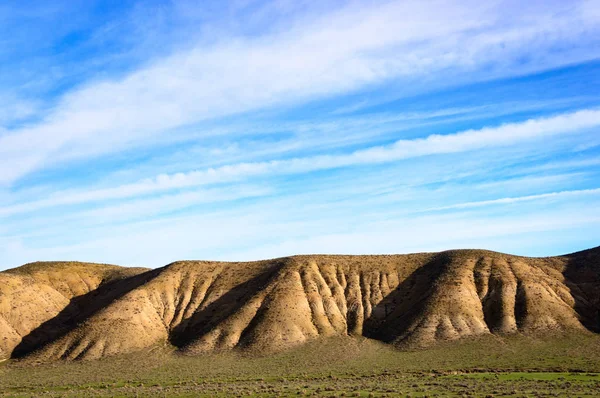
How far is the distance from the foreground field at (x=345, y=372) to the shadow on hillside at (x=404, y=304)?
15.6 ft

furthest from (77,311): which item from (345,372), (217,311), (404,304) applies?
(345,372)

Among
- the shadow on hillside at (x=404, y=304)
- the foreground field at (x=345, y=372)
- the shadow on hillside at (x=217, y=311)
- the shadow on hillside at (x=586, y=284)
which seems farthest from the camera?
the shadow on hillside at (x=217, y=311)

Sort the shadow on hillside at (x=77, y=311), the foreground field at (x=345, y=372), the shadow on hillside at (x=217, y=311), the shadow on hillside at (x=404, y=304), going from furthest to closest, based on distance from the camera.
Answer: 1. the shadow on hillside at (x=77, y=311)
2. the shadow on hillside at (x=217, y=311)
3. the shadow on hillside at (x=404, y=304)
4. the foreground field at (x=345, y=372)

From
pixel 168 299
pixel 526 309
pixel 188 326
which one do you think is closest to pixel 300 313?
pixel 188 326

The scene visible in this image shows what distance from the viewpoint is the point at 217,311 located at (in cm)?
11294

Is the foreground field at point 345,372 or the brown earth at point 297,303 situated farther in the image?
the brown earth at point 297,303

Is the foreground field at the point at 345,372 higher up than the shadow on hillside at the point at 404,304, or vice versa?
the shadow on hillside at the point at 404,304

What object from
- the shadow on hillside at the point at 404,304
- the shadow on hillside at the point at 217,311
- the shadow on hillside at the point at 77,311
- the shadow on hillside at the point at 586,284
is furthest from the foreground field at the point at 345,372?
the shadow on hillside at the point at 77,311

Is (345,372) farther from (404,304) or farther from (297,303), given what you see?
(404,304)

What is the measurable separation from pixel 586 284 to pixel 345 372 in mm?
54176

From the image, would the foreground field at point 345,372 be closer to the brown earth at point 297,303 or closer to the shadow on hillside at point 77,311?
the brown earth at point 297,303

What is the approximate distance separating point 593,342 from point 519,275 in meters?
22.0

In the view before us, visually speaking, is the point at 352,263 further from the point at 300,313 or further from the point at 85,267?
the point at 85,267

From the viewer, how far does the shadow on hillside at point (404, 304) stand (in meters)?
104
